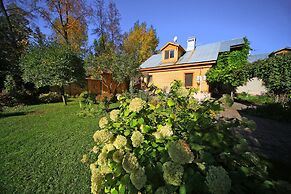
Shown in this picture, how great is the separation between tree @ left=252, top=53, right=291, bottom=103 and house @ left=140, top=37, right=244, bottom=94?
3466 millimetres

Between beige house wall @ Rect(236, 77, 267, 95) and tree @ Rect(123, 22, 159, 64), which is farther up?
tree @ Rect(123, 22, 159, 64)

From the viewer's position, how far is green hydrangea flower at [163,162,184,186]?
85 cm

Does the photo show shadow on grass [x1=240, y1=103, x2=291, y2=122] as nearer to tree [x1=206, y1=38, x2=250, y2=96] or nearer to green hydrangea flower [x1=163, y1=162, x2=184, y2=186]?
tree [x1=206, y1=38, x2=250, y2=96]

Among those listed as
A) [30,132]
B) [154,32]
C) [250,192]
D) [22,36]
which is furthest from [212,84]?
→ [22,36]

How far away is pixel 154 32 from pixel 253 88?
15619 millimetres

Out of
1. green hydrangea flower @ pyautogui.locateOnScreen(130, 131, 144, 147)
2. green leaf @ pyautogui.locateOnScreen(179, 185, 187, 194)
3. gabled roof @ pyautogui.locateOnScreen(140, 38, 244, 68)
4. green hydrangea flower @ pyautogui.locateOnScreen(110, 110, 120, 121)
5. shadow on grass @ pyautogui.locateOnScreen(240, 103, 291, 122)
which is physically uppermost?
gabled roof @ pyautogui.locateOnScreen(140, 38, 244, 68)

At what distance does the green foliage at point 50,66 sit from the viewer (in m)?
8.69

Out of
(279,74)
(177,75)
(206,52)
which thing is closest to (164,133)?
(279,74)

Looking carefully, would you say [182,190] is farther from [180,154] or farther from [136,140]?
[136,140]

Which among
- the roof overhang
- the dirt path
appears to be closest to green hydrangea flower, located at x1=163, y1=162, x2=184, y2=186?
the dirt path

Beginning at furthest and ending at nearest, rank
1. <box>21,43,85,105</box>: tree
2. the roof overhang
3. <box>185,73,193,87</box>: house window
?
<box>185,73,193,87</box>: house window < the roof overhang < <box>21,43,85,105</box>: tree

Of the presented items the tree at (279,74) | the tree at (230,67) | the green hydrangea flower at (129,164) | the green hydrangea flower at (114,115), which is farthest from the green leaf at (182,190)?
the tree at (230,67)

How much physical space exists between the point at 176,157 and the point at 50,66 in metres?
9.46

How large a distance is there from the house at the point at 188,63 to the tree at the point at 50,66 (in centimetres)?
642
